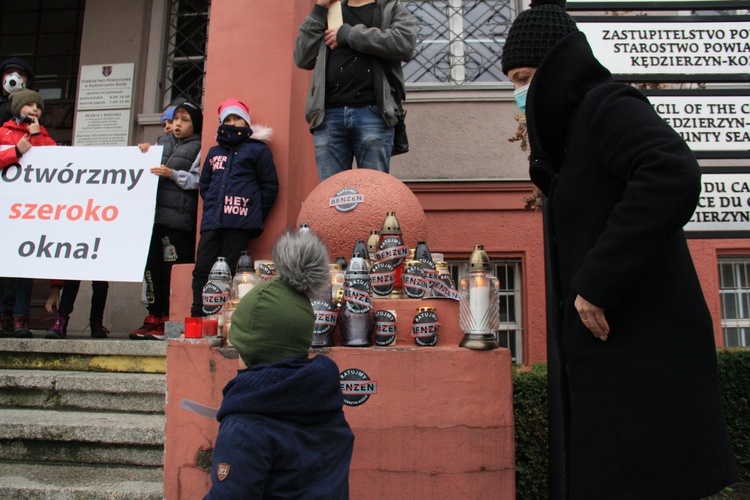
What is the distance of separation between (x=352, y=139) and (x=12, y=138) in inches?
124

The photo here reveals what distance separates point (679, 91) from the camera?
13.2 ft

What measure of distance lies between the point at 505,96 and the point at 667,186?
6369 mm

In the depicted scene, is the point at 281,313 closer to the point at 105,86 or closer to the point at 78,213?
the point at 78,213

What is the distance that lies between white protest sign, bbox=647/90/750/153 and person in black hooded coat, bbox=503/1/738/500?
2351 mm

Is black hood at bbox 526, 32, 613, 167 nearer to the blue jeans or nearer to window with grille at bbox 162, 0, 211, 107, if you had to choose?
the blue jeans

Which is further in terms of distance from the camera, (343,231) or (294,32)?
(294,32)

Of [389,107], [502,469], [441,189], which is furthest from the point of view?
[441,189]

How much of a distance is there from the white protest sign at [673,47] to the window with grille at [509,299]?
3718 millimetres

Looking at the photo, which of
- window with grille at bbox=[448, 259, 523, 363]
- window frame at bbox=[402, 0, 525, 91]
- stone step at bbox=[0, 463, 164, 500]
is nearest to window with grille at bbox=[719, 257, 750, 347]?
window with grille at bbox=[448, 259, 523, 363]

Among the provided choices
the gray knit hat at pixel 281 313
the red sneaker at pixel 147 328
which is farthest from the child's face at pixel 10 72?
the gray knit hat at pixel 281 313

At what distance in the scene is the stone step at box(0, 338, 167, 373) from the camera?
15.0 feet

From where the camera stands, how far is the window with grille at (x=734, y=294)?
296 inches

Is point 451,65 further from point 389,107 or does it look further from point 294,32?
point 389,107

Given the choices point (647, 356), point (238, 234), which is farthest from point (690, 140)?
point (238, 234)
